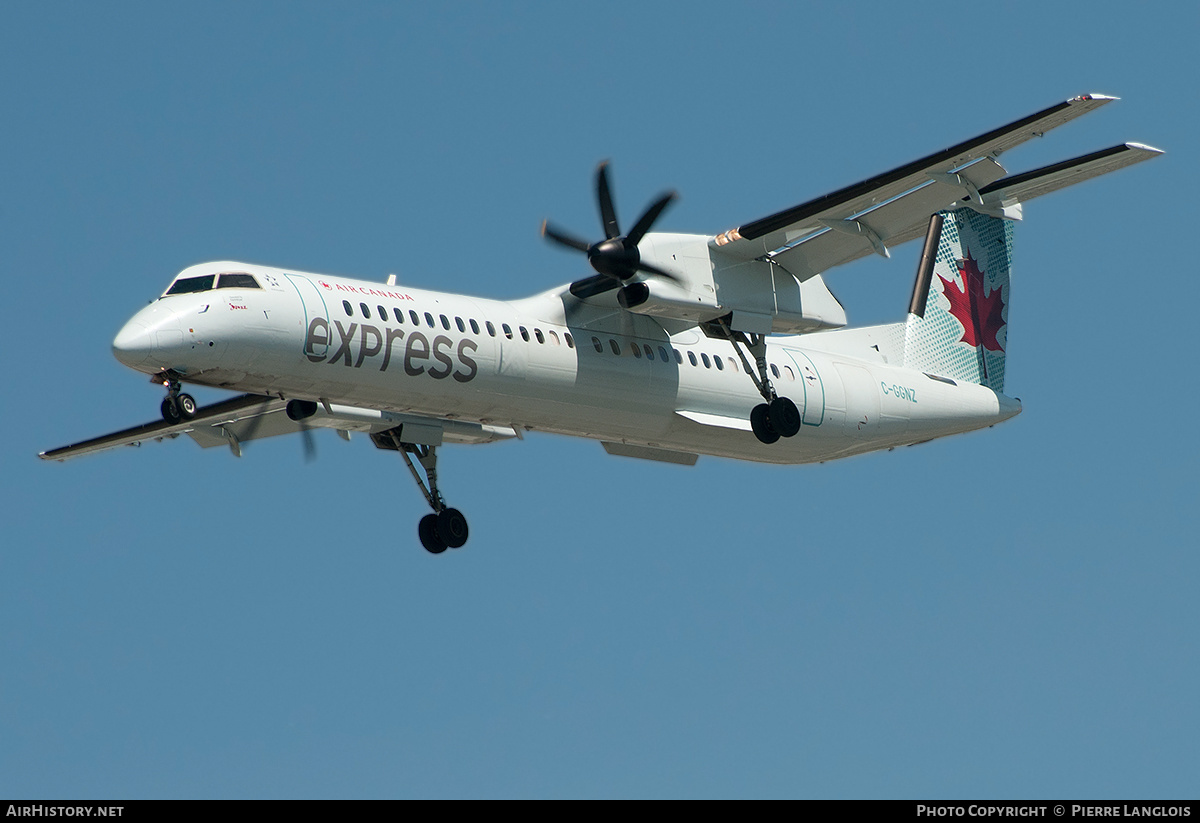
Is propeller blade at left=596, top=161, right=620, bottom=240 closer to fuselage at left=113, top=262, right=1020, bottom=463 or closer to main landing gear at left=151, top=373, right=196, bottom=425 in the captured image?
fuselage at left=113, top=262, right=1020, bottom=463

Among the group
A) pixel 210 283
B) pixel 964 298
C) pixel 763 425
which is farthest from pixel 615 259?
pixel 964 298

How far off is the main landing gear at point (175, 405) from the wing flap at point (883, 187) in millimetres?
7528

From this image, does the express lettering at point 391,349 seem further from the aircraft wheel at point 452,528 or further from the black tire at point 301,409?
the aircraft wheel at point 452,528

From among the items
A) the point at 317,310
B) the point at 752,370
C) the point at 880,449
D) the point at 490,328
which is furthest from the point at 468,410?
the point at 880,449

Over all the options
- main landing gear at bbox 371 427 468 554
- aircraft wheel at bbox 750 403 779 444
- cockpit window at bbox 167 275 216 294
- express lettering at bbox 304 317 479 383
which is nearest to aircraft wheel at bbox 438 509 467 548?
main landing gear at bbox 371 427 468 554

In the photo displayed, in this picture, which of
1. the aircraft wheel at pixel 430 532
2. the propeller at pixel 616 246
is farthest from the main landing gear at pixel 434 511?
the propeller at pixel 616 246

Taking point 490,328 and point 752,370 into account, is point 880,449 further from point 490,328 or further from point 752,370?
point 490,328

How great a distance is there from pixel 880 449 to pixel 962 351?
2.59 metres

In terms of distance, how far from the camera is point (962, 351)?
25.8 meters

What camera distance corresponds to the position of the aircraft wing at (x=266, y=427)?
71.8ft

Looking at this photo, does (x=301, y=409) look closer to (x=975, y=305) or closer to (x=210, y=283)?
(x=210, y=283)

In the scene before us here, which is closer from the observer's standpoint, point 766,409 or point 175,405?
point 175,405

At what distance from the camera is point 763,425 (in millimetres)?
22250

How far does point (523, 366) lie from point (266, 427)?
520 cm
